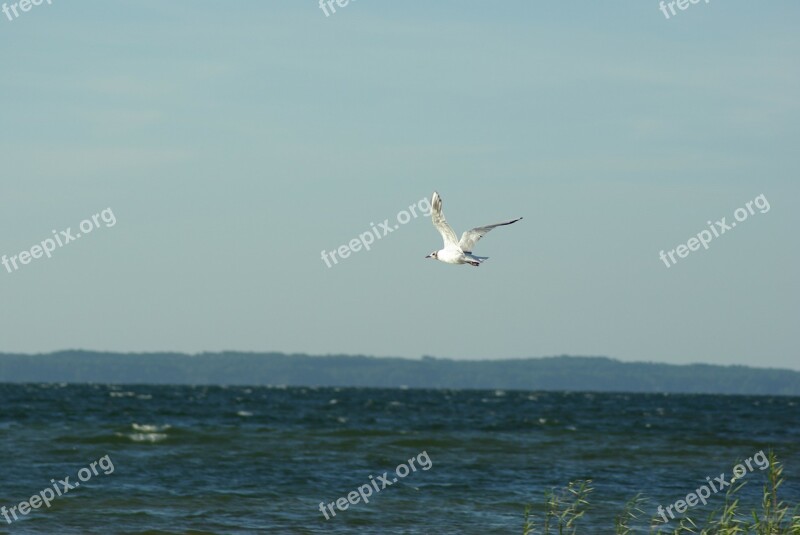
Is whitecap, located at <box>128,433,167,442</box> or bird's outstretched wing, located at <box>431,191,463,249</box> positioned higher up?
bird's outstretched wing, located at <box>431,191,463,249</box>

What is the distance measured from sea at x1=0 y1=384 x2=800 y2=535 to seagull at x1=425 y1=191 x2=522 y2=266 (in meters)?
4.10

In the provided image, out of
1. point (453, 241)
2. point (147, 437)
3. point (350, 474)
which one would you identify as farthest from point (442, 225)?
point (147, 437)

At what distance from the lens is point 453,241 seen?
12.4 m

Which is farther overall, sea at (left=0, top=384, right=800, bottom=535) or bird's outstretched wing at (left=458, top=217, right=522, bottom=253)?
sea at (left=0, top=384, right=800, bottom=535)

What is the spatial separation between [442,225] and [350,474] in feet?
66.6

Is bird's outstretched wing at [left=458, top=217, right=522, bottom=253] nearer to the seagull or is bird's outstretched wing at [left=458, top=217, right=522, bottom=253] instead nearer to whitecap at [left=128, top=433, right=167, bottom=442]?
the seagull

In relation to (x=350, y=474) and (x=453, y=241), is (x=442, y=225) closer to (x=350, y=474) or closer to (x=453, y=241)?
(x=453, y=241)

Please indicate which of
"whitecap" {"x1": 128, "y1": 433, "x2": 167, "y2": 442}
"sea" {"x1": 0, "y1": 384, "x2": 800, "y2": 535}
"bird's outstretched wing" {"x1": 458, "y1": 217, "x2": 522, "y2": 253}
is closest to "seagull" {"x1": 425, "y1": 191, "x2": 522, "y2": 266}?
"bird's outstretched wing" {"x1": 458, "y1": 217, "x2": 522, "y2": 253}

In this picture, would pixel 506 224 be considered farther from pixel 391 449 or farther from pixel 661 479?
pixel 391 449

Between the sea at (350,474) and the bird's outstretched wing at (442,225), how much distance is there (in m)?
4.10

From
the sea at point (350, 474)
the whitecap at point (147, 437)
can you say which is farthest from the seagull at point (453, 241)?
the whitecap at point (147, 437)

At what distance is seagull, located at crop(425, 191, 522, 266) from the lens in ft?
39.2

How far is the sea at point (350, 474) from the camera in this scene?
22.9m

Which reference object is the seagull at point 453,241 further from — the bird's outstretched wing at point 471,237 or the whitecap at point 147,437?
the whitecap at point 147,437
